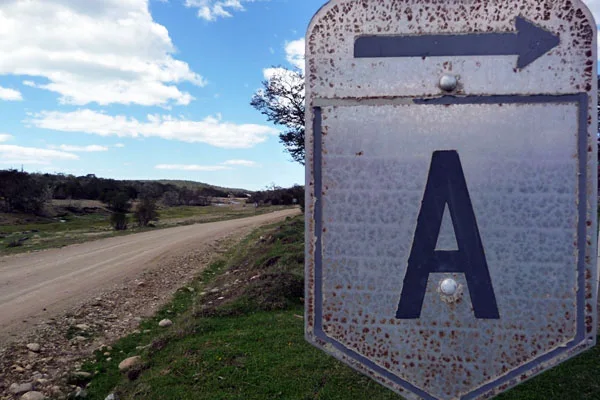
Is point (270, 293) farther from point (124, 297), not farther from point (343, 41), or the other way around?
point (343, 41)

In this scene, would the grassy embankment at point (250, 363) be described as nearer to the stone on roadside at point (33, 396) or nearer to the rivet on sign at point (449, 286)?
the stone on roadside at point (33, 396)

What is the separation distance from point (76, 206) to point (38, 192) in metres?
3.25

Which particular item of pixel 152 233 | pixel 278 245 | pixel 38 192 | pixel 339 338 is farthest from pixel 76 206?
pixel 339 338

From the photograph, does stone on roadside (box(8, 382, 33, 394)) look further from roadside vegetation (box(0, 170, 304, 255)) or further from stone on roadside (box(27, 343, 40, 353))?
roadside vegetation (box(0, 170, 304, 255))

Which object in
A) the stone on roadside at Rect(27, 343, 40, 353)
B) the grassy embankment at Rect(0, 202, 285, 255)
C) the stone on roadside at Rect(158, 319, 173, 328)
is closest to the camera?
the stone on roadside at Rect(27, 343, 40, 353)

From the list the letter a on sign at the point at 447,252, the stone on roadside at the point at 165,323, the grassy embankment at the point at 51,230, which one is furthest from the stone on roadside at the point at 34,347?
the grassy embankment at the point at 51,230

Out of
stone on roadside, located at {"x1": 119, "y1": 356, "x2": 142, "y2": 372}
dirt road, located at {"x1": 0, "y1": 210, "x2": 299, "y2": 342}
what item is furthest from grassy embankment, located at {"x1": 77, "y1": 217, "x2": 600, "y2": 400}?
dirt road, located at {"x1": 0, "y1": 210, "x2": 299, "y2": 342}

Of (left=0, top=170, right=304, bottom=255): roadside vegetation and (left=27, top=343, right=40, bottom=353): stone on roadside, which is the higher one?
(left=0, top=170, right=304, bottom=255): roadside vegetation

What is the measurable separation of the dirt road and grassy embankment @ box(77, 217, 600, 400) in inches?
82.1

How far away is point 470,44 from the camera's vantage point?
4.12 feet

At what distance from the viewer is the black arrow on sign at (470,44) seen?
1228 mm

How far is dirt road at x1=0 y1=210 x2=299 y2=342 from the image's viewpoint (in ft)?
25.6

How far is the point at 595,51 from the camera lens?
4.00 ft

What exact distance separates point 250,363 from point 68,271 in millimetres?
8067
